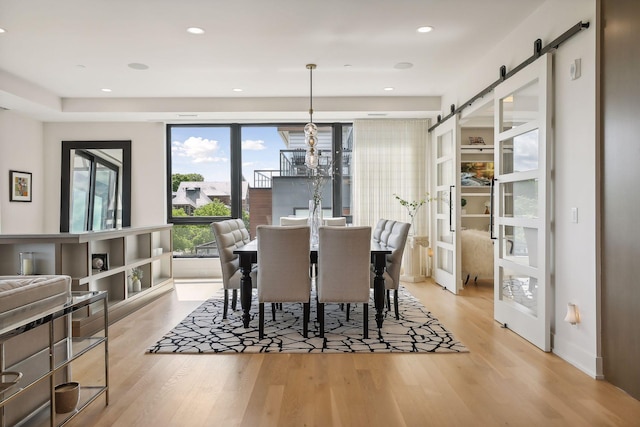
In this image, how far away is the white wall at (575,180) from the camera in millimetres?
2701

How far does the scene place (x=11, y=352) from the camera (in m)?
1.85

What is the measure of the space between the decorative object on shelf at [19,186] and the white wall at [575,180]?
655cm

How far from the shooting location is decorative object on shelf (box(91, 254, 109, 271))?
4074 millimetres

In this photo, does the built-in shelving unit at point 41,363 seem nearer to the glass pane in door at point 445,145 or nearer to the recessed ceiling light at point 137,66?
the recessed ceiling light at point 137,66

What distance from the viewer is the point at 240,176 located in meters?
6.82

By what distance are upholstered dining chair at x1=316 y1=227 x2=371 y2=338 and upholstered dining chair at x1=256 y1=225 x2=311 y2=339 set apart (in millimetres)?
139

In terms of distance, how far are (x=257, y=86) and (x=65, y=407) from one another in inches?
168

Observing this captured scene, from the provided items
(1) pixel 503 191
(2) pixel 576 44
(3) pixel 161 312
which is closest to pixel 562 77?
(2) pixel 576 44

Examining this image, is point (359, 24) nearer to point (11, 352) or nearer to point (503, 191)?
point (503, 191)

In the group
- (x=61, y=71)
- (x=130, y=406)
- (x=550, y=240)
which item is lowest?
(x=130, y=406)

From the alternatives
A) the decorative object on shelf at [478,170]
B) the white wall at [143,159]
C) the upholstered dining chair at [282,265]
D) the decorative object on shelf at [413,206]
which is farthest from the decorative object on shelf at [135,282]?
the decorative object on shelf at [478,170]

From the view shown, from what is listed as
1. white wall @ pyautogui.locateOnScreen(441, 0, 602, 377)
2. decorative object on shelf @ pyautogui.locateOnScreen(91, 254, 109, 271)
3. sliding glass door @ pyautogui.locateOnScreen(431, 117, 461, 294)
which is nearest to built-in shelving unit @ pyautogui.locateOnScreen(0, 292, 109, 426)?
decorative object on shelf @ pyautogui.locateOnScreen(91, 254, 109, 271)

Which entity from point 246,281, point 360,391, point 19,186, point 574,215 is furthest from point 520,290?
point 19,186

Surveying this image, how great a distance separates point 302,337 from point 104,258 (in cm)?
218
